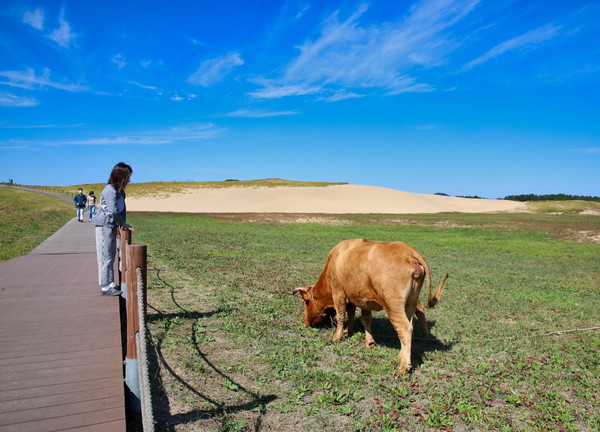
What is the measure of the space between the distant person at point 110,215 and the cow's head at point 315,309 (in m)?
3.58

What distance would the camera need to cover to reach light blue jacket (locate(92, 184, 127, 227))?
7.01 m

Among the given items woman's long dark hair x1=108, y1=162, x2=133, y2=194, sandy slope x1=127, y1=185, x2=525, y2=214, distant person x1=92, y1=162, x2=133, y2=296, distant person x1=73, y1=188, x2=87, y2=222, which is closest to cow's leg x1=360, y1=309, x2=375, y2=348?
distant person x1=92, y1=162, x2=133, y2=296

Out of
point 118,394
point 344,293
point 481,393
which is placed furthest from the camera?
point 344,293

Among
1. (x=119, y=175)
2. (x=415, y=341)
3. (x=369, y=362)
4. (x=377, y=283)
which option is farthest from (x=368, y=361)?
(x=119, y=175)

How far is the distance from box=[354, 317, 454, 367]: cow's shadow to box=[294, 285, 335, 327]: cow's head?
700mm

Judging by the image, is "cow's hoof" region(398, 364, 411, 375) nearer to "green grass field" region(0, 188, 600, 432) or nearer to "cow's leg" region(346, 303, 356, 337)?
"green grass field" region(0, 188, 600, 432)

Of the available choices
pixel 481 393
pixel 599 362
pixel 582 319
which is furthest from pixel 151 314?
pixel 582 319

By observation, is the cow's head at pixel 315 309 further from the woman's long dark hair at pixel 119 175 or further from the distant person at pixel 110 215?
the woman's long dark hair at pixel 119 175

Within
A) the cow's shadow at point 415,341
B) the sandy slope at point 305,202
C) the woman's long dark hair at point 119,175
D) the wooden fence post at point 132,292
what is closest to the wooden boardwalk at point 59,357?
the wooden fence post at point 132,292

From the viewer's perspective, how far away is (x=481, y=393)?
5.18 meters

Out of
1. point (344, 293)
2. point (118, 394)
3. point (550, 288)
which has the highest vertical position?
point (344, 293)

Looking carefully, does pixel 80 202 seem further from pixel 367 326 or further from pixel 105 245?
pixel 367 326

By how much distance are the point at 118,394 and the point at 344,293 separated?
3.79 meters

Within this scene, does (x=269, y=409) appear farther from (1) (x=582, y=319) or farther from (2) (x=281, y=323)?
(1) (x=582, y=319)
